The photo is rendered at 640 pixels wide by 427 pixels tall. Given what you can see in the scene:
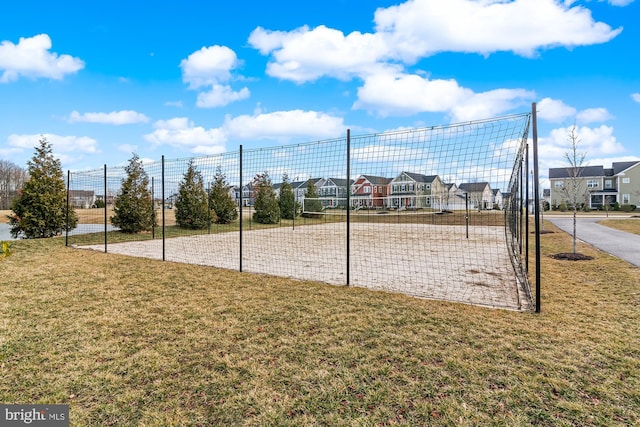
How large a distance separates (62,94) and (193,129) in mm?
6104

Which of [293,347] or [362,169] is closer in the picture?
[293,347]

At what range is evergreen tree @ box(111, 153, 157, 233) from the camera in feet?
40.9

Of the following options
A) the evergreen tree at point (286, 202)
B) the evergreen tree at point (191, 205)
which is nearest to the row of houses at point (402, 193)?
the evergreen tree at point (191, 205)

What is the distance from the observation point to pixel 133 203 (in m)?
12.6

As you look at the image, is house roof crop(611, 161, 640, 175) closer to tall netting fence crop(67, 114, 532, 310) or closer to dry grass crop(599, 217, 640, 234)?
dry grass crop(599, 217, 640, 234)

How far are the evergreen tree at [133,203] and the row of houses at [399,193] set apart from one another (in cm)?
73

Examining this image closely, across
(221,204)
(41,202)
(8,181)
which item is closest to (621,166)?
(221,204)

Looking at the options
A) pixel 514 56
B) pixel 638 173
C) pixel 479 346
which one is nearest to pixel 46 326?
pixel 479 346

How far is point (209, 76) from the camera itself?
1235 cm

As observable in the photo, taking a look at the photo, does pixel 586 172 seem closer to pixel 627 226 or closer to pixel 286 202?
pixel 627 226

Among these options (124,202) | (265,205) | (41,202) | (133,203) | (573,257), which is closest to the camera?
(573,257)

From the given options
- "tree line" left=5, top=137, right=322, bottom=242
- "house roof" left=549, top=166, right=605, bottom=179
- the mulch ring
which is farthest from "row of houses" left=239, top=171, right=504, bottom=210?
"house roof" left=549, top=166, right=605, bottom=179

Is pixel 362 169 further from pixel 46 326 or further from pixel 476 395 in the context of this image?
pixel 46 326

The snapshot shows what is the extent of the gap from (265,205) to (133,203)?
24.5ft
